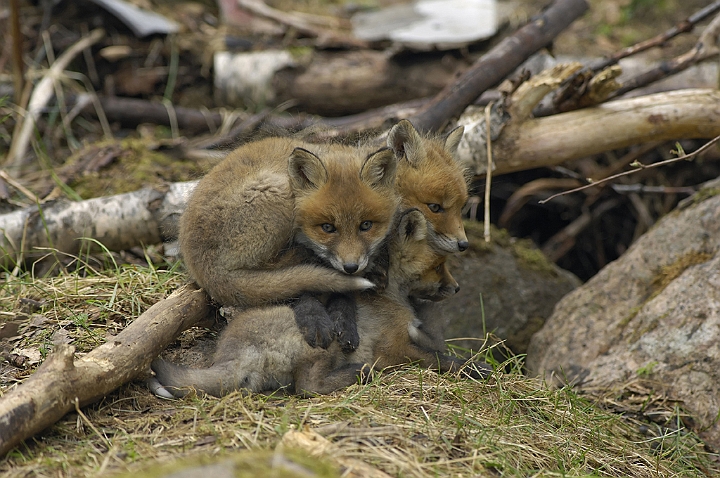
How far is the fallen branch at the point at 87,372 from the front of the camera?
119 inches

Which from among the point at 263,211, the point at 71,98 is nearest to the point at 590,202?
the point at 263,211

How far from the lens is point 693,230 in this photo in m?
5.54

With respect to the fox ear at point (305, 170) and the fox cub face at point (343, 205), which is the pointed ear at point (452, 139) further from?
the fox ear at point (305, 170)

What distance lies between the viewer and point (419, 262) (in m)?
4.30

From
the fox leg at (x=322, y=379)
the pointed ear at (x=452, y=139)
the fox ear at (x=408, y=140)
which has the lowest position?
the fox leg at (x=322, y=379)

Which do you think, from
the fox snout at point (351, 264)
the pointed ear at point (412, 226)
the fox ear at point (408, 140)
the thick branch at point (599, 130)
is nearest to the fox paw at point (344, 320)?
the fox snout at point (351, 264)

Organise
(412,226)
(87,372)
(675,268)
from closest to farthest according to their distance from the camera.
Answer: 1. (87,372)
2. (412,226)
3. (675,268)

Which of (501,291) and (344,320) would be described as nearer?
(344,320)

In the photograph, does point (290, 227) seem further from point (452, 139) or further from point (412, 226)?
point (452, 139)

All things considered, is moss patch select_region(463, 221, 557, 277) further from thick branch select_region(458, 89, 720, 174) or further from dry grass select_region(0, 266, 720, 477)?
dry grass select_region(0, 266, 720, 477)

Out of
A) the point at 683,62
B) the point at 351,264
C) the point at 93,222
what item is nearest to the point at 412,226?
the point at 351,264

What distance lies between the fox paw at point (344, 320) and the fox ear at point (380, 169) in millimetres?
720

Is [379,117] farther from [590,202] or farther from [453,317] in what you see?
[590,202]

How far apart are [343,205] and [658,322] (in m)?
2.69
